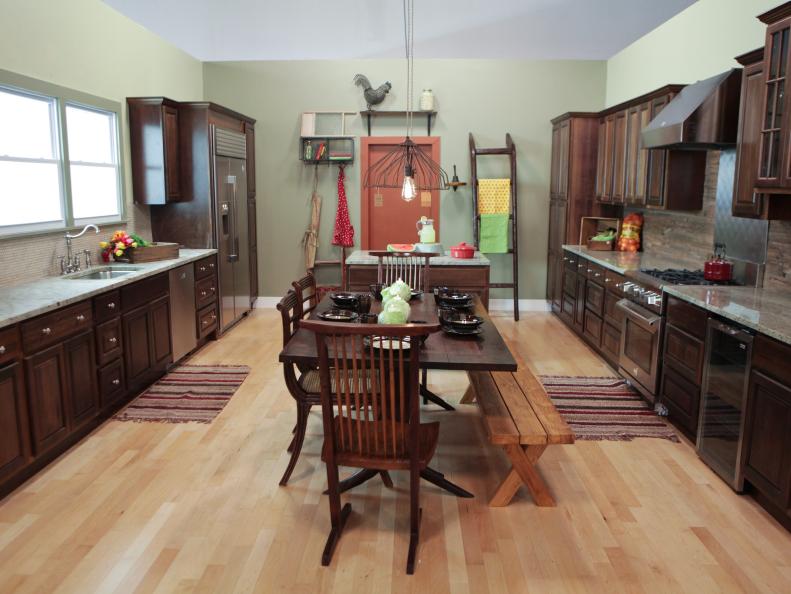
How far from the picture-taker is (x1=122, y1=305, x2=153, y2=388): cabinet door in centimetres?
421

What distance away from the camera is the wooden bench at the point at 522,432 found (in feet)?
9.21

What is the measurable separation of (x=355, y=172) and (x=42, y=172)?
3.50 meters

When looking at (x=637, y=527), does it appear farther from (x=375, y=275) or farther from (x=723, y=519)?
(x=375, y=275)

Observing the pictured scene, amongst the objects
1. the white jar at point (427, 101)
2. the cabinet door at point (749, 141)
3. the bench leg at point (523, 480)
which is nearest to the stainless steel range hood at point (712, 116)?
the cabinet door at point (749, 141)

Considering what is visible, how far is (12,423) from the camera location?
296 cm

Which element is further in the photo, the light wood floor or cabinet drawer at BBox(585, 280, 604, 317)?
cabinet drawer at BBox(585, 280, 604, 317)

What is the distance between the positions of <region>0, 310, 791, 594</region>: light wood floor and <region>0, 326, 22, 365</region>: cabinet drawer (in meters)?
0.64

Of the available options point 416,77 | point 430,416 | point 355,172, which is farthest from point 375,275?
point 416,77

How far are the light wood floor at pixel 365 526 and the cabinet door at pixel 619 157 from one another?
2.75 m

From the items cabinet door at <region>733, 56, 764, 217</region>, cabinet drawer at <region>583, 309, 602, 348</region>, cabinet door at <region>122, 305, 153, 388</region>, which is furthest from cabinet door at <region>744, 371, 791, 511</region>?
cabinet door at <region>122, 305, 153, 388</region>

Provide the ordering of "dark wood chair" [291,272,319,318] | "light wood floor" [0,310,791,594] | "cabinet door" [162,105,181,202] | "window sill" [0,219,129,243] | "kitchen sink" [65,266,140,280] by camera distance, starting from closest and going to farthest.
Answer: "light wood floor" [0,310,791,594], "dark wood chair" [291,272,319,318], "window sill" [0,219,129,243], "kitchen sink" [65,266,140,280], "cabinet door" [162,105,181,202]

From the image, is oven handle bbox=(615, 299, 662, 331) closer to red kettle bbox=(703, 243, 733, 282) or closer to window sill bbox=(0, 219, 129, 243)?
red kettle bbox=(703, 243, 733, 282)

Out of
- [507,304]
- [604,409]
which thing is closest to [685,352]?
[604,409]

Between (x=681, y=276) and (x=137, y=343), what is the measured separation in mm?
3635
